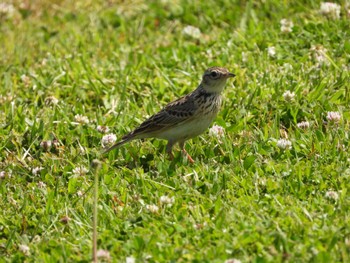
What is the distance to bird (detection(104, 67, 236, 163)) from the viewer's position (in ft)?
27.6

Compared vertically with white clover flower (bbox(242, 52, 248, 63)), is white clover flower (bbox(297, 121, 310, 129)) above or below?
below

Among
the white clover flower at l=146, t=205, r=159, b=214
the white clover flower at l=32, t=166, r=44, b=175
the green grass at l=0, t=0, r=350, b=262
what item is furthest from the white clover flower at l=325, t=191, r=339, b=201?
the white clover flower at l=32, t=166, r=44, b=175

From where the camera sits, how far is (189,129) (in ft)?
27.7

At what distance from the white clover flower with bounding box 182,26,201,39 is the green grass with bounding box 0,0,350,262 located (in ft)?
0.27

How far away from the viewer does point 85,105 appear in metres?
10.0

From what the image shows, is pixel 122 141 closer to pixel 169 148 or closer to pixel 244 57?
pixel 169 148

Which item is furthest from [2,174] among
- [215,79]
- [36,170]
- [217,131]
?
[215,79]

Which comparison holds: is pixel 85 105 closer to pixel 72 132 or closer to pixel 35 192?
pixel 72 132

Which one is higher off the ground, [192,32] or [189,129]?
[189,129]

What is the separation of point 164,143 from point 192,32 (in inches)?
121

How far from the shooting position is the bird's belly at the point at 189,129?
331 inches

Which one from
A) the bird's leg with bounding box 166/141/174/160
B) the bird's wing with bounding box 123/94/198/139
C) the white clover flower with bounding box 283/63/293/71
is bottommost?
the bird's leg with bounding box 166/141/174/160

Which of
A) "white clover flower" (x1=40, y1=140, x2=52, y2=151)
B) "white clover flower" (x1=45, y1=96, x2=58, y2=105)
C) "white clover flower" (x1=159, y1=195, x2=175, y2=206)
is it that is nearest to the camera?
"white clover flower" (x1=159, y1=195, x2=175, y2=206)

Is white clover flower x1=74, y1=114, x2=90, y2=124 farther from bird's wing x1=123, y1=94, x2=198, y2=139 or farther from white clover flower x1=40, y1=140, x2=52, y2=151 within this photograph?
bird's wing x1=123, y1=94, x2=198, y2=139
